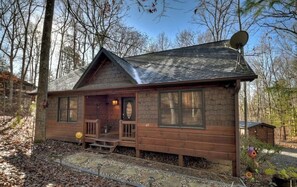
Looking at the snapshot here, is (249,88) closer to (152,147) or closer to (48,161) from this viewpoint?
(152,147)

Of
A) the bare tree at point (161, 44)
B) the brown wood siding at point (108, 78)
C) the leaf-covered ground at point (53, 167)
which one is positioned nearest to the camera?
the leaf-covered ground at point (53, 167)

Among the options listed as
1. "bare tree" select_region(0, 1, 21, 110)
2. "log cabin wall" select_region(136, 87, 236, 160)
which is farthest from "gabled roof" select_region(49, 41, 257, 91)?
"bare tree" select_region(0, 1, 21, 110)

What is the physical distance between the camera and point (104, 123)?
10969mm

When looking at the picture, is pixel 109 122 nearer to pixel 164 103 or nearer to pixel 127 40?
pixel 164 103

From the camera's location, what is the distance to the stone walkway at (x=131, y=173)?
5082mm

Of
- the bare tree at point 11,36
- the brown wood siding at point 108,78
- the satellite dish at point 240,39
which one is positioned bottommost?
the brown wood siding at point 108,78

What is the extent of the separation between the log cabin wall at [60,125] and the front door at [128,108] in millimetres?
2270

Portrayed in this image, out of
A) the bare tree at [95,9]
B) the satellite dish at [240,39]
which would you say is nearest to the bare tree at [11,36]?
the bare tree at [95,9]

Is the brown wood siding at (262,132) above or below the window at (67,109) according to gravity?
below

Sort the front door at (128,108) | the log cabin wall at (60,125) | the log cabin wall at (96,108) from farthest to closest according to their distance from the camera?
the front door at (128,108), the log cabin wall at (96,108), the log cabin wall at (60,125)

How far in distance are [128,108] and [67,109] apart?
345 cm

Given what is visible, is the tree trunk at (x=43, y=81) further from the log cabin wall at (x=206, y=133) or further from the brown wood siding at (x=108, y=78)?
the log cabin wall at (x=206, y=133)

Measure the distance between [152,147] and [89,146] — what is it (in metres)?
3.87

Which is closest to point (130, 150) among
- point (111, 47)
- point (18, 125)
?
point (18, 125)
